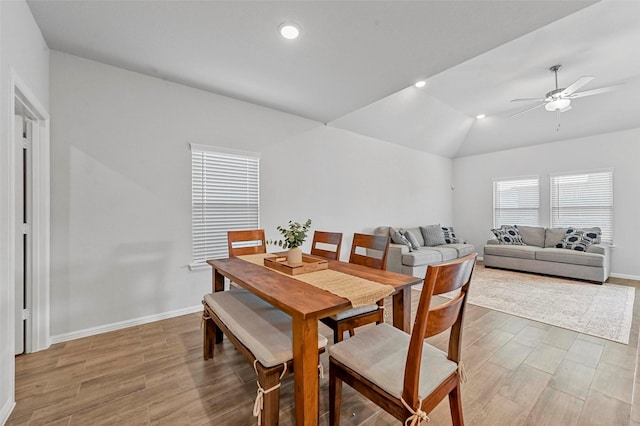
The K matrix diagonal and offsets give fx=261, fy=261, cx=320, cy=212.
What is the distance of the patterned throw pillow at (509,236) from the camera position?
18.2ft

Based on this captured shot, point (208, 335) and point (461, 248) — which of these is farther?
point (461, 248)

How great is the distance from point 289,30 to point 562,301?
15.3ft

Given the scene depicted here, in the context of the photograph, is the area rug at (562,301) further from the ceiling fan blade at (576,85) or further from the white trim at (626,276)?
the ceiling fan blade at (576,85)

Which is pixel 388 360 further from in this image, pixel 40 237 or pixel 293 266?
pixel 40 237

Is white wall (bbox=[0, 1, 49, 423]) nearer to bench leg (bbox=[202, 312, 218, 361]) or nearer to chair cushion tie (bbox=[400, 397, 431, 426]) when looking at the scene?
bench leg (bbox=[202, 312, 218, 361])

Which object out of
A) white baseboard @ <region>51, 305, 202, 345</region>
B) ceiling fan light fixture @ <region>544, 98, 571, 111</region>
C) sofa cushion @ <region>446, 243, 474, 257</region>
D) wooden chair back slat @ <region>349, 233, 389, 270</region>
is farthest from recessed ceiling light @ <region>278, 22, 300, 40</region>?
sofa cushion @ <region>446, 243, 474, 257</region>

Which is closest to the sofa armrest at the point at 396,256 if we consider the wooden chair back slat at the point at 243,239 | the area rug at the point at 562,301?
the area rug at the point at 562,301

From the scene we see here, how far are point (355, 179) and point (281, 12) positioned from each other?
3181 mm

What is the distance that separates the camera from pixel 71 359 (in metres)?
2.18

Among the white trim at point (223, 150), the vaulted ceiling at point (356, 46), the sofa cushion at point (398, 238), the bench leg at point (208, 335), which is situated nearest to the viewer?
the vaulted ceiling at point (356, 46)

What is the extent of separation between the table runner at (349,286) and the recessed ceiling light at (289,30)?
196 cm

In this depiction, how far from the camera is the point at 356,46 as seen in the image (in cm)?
238

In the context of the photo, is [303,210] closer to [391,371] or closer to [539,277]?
[391,371]

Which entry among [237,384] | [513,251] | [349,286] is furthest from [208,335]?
[513,251]
